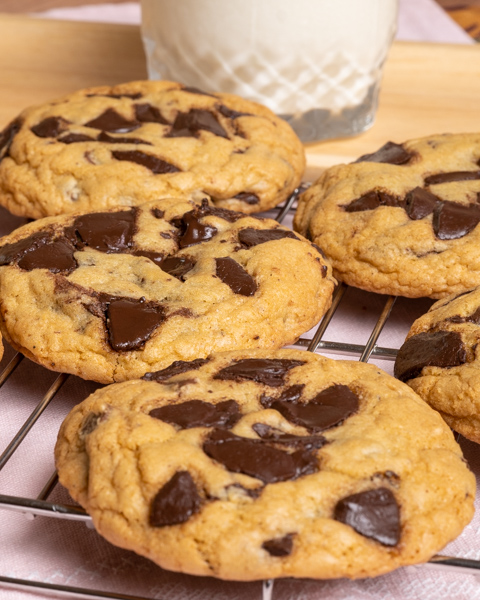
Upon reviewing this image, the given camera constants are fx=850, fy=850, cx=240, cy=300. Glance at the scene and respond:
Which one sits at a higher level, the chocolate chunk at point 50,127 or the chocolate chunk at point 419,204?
the chocolate chunk at point 50,127

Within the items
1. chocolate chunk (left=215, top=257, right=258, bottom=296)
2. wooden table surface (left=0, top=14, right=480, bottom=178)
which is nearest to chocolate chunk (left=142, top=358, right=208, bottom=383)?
chocolate chunk (left=215, top=257, right=258, bottom=296)

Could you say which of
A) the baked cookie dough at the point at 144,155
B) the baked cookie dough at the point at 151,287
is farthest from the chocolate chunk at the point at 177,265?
the baked cookie dough at the point at 144,155

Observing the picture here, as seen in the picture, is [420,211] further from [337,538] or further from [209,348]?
[337,538]

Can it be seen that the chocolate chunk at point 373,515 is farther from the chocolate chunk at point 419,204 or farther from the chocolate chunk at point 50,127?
the chocolate chunk at point 50,127

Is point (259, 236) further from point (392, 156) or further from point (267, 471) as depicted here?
point (267, 471)

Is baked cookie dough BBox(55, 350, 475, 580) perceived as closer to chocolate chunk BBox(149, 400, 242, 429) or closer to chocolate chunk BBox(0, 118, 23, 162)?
chocolate chunk BBox(149, 400, 242, 429)

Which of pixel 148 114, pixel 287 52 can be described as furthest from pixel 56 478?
pixel 287 52
